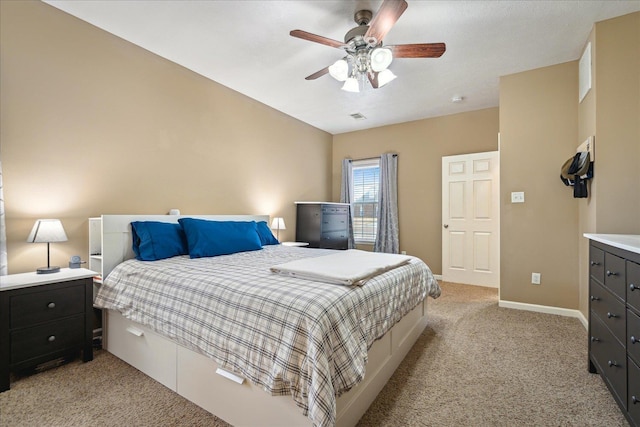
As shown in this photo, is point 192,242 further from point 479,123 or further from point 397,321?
point 479,123

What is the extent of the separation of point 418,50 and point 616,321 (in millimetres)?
2110

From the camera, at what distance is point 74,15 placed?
2.41 m

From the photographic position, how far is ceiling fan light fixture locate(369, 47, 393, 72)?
2.23 metres

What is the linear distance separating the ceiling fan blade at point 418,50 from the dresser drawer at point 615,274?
5.60ft

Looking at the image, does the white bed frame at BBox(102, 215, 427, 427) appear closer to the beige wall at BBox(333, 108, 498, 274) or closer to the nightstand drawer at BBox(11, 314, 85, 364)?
the nightstand drawer at BBox(11, 314, 85, 364)

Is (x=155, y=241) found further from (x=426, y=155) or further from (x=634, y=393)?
(x=426, y=155)

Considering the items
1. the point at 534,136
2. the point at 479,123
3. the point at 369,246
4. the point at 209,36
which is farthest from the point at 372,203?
the point at 209,36

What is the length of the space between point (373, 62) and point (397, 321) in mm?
1940

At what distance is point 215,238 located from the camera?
271cm

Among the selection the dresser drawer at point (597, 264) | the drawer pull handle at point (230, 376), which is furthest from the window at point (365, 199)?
the drawer pull handle at point (230, 376)

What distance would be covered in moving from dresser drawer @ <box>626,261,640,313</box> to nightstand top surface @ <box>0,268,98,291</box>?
3216 millimetres

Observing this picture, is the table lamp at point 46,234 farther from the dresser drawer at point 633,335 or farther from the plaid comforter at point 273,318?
the dresser drawer at point 633,335

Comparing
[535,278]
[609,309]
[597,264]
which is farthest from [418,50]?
[535,278]

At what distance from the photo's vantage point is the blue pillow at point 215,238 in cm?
259
